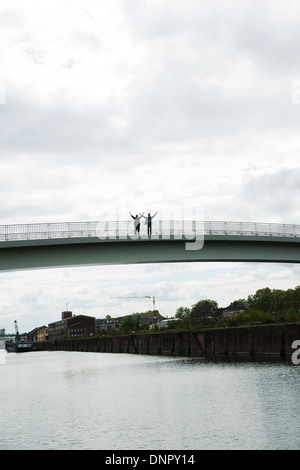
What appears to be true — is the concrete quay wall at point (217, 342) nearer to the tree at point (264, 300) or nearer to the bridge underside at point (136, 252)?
the bridge underside at point (136, 252)

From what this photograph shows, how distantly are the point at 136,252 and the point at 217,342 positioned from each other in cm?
2481

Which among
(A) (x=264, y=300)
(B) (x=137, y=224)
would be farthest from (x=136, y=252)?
(A) (x=264, y=300)

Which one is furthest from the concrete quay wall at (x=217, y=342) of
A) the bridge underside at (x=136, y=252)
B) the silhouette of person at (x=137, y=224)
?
the silhouette of person at (x=137, y=224)

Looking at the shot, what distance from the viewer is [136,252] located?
30891 mm

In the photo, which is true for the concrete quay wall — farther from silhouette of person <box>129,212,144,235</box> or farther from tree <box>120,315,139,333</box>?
tree <box>120,315,139,333</box>

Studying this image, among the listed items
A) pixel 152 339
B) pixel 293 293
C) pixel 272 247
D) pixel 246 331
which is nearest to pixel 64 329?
pixel 293 293

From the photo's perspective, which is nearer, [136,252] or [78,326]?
[136,252]

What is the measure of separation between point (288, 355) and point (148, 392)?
16545 mm

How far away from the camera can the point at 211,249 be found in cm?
3306

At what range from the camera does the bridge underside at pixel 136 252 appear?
28.5m

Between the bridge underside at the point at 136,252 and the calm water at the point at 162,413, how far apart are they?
7.13 metres

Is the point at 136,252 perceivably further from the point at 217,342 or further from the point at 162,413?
the point at 217,342

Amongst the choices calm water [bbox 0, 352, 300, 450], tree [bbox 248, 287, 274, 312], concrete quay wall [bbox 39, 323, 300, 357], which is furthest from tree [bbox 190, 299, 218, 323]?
calm water [bbox 0, 352, 300, 450]

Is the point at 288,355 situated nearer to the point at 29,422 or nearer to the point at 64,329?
the point at 29,422
